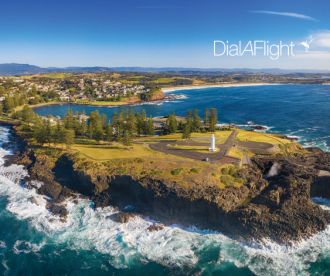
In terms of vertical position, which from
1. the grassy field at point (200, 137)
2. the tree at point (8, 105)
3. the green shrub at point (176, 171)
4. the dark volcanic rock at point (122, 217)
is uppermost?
the tree at point (8, 105)

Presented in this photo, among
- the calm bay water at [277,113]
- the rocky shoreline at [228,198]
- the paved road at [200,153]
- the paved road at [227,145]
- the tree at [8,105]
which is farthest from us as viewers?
the tree at [8,105]

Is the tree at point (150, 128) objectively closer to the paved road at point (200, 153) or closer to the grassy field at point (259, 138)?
the paved road at point (200, 153)

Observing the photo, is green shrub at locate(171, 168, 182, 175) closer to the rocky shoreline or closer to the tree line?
the rocky shoreline

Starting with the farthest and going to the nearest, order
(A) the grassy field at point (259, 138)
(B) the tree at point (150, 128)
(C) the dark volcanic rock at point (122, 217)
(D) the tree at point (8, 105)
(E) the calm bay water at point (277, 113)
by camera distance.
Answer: (D) the tree at point (8, 105)
(E) the calm bay water at point (277, 113)
(B) the tree at point (150, 128)
(A) the grassy field at point (259, 138)
(C) the dark volcanic rock at point (122, 217)

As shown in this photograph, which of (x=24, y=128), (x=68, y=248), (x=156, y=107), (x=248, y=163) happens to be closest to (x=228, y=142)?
(x=248, y=163)

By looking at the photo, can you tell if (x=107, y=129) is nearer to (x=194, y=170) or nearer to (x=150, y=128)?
(x=150, y=128)

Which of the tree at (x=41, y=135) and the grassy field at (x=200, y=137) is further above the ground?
the tree at (x=41, y=135)

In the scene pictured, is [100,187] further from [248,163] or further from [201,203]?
[248,163]

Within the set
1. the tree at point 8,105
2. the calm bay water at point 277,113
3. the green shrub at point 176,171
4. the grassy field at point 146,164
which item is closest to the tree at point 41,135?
the grassy field at point 146,164

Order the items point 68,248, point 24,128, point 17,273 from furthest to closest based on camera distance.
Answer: point 24,128
point 68,248
point 17,273
